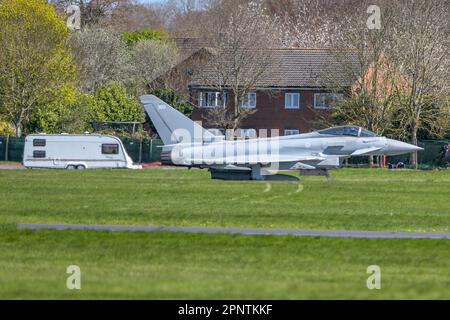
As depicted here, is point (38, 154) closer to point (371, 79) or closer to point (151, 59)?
point (371, 79)

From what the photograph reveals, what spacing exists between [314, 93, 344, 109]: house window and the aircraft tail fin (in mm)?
26529

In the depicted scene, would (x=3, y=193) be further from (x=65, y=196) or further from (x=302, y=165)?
(x=302, y=165)

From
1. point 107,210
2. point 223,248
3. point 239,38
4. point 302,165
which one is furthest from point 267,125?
point 223,248

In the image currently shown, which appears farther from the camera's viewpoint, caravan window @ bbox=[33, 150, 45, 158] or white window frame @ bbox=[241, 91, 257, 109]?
white window frame @ bbox=[241, 91, 257, 109]

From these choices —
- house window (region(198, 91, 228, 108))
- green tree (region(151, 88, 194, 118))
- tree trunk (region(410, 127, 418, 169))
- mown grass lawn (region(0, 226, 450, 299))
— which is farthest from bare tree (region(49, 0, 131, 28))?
mown grass lawn (region(0, 226, 450, 299))

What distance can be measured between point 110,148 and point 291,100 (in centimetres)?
2256

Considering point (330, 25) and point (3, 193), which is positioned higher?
point (330, 25)

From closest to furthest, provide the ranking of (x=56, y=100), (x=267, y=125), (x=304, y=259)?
(x=304, y=259) < (x=56, y=100) < (x=267, y=125)

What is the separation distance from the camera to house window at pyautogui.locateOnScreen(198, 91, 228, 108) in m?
81.6

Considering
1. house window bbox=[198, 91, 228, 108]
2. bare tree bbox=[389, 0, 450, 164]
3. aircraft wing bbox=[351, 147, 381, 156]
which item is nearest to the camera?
aircraft wing bbox=[351, 147, 381, 156]

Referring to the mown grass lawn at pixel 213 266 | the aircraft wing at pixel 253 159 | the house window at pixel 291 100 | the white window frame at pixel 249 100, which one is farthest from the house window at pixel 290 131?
the mown grass lawn at pixel 213 266

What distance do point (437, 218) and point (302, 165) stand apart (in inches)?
752

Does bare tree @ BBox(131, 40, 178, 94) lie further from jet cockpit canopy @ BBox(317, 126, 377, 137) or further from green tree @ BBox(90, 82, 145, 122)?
jet cockpit canopy @ BBox(317, 126, 377, 137)

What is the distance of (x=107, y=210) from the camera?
99.3 ft
